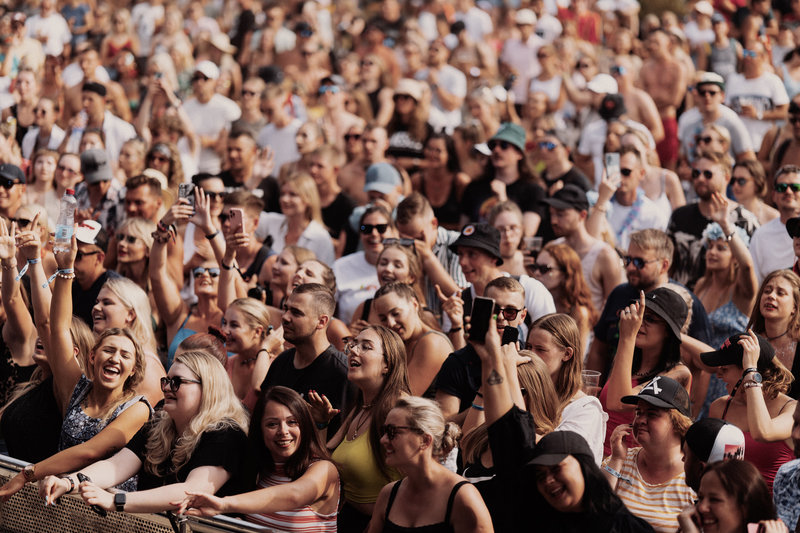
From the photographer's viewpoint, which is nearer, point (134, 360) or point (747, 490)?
point (747, 490)

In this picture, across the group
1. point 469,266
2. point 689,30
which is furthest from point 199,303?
→ point 689,30

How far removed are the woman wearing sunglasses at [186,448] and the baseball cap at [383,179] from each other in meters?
3.84

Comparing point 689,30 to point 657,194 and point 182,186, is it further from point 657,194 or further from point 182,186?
point 182,186

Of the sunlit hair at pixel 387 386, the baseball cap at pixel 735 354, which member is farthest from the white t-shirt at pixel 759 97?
the sunlit hair at pixel 387 386

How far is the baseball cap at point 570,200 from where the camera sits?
25.8 feet

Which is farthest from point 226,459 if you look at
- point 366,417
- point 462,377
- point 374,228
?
point 374,228

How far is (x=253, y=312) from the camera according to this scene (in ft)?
21.5

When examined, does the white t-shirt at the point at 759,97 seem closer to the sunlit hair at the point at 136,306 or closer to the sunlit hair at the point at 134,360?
the sunlit hair at the point at 136,306

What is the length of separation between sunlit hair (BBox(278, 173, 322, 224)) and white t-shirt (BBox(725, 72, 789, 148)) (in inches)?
167

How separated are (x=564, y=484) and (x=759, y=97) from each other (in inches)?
301

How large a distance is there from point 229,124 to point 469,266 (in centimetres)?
549

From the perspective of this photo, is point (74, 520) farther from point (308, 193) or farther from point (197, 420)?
point (308, 193)

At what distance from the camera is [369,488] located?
5.24m

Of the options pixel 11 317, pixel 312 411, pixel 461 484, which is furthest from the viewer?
pixel 11 317
